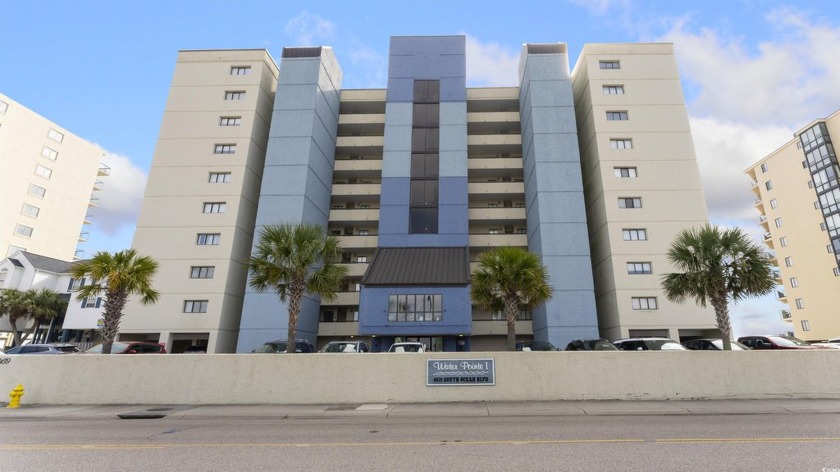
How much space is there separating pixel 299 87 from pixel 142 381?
3010 cm

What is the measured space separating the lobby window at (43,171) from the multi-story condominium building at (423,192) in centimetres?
3669

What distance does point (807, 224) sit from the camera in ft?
178

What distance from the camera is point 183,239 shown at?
112 ft

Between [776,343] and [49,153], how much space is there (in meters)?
85.4

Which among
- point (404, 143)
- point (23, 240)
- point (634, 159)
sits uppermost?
point (404, 143)

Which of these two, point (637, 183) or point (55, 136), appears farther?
point (55, 136)

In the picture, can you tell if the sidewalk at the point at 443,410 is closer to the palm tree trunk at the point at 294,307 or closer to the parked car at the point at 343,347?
the palm tree trunk at the point at 294,307

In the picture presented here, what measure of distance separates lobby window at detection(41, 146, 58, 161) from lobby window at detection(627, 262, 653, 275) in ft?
258

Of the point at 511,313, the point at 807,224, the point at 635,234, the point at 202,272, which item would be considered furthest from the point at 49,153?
the point at 807,224

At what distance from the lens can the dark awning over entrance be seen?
102 feet

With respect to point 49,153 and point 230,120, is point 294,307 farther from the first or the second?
point 49,153

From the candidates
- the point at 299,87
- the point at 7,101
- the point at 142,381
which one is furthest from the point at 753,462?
the point at 7,101

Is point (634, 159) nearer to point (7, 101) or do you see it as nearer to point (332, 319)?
point (332, 319)

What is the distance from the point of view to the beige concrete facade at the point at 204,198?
106 feet
